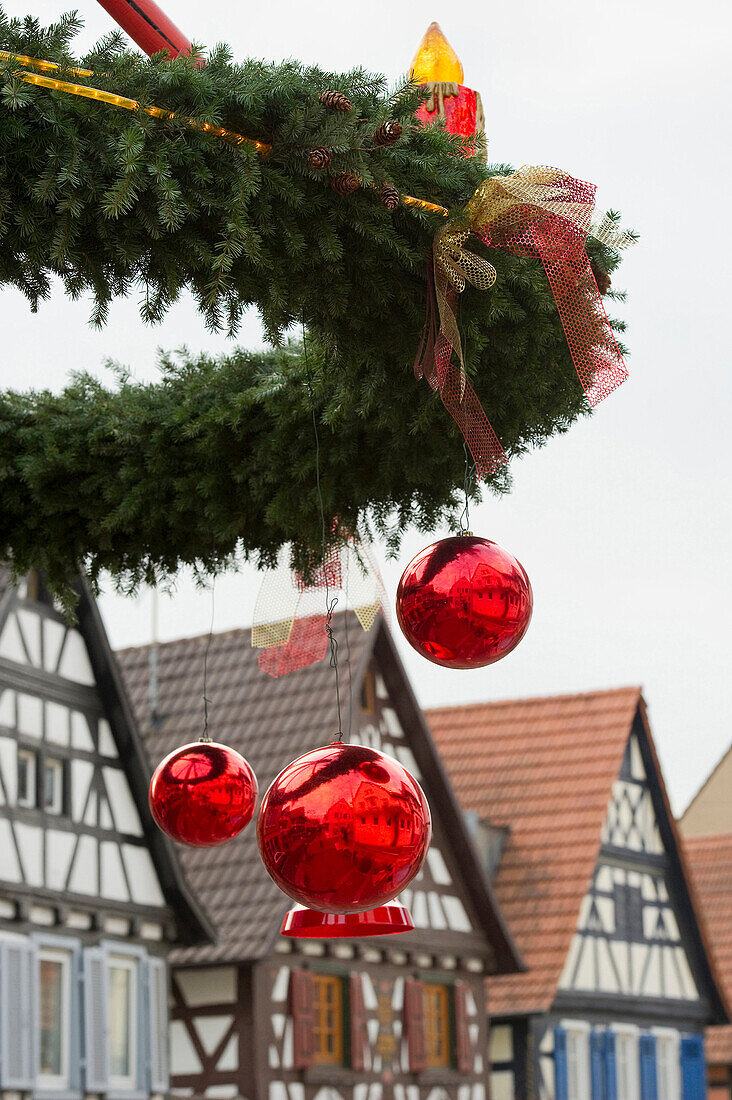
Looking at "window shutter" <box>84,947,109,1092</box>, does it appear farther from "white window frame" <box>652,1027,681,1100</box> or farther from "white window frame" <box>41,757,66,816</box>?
"white window frame" <box>652,1027,681,1100</box>

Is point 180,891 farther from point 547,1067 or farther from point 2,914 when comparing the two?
point 547,1067

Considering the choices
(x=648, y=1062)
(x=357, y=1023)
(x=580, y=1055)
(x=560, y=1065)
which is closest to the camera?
(x=357, y=1023)

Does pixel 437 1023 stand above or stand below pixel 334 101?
below

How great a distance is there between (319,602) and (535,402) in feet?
3.69

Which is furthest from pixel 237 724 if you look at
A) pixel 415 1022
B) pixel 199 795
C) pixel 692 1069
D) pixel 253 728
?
pixel 199 795

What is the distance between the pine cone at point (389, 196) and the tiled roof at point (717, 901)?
20.1m

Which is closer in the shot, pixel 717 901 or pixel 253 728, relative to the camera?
pixel 253 728

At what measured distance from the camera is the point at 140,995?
45.9ft

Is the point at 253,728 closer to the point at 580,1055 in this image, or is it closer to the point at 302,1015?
the point at 302,1015

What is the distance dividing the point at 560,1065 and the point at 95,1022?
6.77 m

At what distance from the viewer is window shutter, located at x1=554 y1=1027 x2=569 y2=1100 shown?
59.7 feet

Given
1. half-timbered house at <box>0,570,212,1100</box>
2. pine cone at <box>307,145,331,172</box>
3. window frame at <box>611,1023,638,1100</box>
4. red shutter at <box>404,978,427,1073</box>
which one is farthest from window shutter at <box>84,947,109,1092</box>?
pine cone at <box>307,145,331,172</box>

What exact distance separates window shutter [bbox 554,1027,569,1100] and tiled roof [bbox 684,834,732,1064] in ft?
14.6

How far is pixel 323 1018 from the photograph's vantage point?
15477 mm
